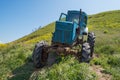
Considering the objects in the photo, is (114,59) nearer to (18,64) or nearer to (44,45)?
(44,45)

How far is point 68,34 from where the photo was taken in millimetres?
16188

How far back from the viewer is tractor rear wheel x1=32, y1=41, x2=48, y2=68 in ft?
53.5

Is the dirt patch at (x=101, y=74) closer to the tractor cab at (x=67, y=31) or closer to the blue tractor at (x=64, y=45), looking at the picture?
the blue tractor at (x=64, y=45)

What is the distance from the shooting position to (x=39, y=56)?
643 inches

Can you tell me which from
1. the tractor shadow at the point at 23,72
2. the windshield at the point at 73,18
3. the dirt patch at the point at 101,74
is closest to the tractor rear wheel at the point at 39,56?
the tractor shadow at the point at 23,72

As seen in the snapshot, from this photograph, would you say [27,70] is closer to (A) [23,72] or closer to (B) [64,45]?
(A) [23,72]

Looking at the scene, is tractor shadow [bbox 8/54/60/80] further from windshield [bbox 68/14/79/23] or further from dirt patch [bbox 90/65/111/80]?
windshield [bbox 68/14/79/23]

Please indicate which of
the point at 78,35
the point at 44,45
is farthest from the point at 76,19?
the point at 44,45

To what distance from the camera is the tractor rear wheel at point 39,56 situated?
1630 cm

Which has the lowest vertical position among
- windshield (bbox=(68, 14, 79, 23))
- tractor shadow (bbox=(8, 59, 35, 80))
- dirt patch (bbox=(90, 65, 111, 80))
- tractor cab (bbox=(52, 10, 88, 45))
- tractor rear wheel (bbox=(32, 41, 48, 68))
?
tractor shadow (bbox=(8, 59, 35, 80))

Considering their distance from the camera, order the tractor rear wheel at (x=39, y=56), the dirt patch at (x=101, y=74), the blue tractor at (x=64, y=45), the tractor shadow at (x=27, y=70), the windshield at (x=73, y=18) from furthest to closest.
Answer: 1. the windshield at (x=73, y=18)
2. the tractor rear wheel at (x=39, y=56)
3. the blue tractor at (x=64, y=45)
4. the tractor shadow at (x=27, y=70)
5. the dirt patch at (x=101, y=74)

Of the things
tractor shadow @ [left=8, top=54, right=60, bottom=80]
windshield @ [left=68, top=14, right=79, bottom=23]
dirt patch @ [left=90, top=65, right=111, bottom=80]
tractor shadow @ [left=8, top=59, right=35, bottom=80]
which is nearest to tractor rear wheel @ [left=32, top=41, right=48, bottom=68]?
tractor shadow @ [left=8, top=54, right=60, bottom=80]

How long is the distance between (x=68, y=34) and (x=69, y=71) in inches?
163

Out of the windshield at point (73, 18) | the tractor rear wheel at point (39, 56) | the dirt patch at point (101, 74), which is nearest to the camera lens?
the dirt patch at point (101, 74)
